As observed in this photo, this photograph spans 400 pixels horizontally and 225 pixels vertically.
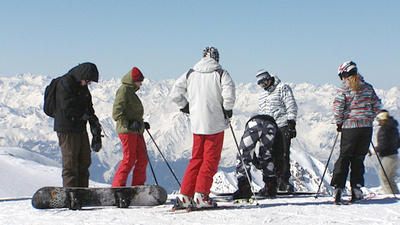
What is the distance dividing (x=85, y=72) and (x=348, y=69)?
4209mm

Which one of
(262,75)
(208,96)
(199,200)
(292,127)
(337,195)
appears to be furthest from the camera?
(262,75)

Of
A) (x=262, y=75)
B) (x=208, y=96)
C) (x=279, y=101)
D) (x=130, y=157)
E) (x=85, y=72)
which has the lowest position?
(x=130, y=157)

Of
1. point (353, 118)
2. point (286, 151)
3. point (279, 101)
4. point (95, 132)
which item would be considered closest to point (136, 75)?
point (95, 132)

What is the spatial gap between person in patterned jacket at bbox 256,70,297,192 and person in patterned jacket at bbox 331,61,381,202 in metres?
1.66

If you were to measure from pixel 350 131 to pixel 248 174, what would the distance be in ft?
5.94

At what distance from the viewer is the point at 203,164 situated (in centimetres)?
612

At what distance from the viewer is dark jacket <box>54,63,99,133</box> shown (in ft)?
21.2

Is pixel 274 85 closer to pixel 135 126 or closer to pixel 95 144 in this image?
pixel 135 126

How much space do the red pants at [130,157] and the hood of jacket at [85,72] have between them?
1.34m

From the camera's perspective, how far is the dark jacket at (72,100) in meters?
6.46

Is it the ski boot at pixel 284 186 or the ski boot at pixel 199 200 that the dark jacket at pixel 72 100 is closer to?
the ski boot at pixel 199 200

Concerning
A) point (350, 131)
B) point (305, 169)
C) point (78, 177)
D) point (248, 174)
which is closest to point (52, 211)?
point (78, 177)

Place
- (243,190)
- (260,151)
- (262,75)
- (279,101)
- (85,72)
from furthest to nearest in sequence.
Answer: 1. (279,101)
2. (262,75)
3. (260,151)
4. (243,190)
5. (85,72)

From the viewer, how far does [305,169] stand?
532 ft
